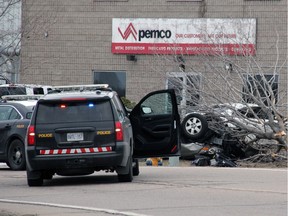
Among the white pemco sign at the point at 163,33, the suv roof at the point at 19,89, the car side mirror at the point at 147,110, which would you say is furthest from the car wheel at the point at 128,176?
the white pemco sign at the point at 163,33

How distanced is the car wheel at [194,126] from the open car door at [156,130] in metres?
5.40

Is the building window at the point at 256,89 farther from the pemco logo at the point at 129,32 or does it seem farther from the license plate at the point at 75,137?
the pemco logo at the point at 129,32

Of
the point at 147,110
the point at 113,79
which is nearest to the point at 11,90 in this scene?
the point at 113,79

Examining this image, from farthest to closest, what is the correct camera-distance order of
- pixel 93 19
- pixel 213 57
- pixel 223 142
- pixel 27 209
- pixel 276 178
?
pixel 93 19
pixel 213 57
pixel 223 142
pixel 276 178
pixel 27 209

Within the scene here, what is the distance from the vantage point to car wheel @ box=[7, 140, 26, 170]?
19.2m

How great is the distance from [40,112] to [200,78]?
8856 mm

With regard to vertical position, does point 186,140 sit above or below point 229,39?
below

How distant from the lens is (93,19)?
33219mm

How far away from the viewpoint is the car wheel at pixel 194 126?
850 inches

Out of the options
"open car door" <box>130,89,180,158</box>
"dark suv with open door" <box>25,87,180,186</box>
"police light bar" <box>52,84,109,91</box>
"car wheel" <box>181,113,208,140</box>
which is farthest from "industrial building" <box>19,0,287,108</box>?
"dark suv with open door" <box>25,87,180,186</box>

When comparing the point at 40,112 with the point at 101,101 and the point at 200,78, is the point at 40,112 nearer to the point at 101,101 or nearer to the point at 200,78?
the point at 101,101

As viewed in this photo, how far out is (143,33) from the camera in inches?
1278

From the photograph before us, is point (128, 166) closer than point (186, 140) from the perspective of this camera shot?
Yes

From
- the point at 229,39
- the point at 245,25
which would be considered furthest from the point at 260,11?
the point at 229,39
